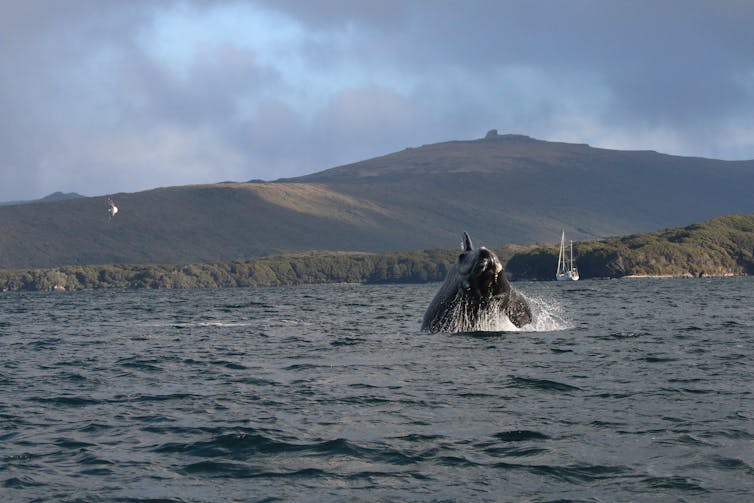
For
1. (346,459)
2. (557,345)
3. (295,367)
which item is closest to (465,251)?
(557,345)

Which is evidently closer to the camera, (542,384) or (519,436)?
(519,436)

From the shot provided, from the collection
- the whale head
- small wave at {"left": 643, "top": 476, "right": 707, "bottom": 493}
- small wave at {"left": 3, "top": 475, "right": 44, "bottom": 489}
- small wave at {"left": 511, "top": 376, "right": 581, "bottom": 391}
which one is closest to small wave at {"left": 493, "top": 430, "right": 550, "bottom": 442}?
small wave at {"left": 643, "top": 476, "right": 707, "bottom": 493}

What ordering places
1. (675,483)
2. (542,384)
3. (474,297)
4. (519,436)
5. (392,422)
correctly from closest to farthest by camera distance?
(675,483), (519,436), (392,422), (542,384), (474,297)

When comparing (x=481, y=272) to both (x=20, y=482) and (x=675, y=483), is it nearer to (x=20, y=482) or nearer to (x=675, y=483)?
(x=675, y=483)

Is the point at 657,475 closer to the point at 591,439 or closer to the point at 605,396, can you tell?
the point at 591,439

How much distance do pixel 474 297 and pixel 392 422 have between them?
40.5ft

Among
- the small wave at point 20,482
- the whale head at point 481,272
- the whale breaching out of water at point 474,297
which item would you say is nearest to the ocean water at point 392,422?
the small wave at point 20,482

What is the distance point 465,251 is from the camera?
Answer: 87.9 ft

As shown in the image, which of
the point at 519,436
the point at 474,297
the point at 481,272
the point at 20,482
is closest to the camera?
the point at 20,482

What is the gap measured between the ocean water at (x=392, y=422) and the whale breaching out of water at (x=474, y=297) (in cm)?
61

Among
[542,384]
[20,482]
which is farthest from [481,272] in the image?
[20,482]

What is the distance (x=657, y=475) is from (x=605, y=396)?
615cm

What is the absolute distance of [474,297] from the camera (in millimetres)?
27750

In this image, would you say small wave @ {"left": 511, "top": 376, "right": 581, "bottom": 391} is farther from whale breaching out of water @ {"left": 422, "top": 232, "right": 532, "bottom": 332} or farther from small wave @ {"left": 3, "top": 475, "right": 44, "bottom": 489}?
small wave @ {"left": 3, "top": 475, "right": 44, "bottom": 489}
